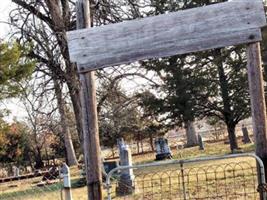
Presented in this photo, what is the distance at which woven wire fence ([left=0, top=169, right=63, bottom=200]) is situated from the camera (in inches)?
619

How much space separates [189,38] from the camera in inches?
228

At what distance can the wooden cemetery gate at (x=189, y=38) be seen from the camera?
577 centimetres

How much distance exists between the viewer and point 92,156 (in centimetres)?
603

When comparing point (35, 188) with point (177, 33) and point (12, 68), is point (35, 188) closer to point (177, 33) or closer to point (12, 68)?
point (12, 68)

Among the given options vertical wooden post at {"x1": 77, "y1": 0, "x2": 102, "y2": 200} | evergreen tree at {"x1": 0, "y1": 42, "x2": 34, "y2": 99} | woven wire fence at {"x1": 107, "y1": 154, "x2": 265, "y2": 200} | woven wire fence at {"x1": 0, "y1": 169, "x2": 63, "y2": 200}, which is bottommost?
woven wire fence at {"x1": 0, "y1": 169, "x2": 63, "y2": 200}

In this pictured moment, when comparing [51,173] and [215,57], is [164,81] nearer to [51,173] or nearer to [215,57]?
[215,57]

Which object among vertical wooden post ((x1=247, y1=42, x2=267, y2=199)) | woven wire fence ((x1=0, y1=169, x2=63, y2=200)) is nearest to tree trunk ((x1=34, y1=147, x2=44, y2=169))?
woven wire fence ((x1=0, y1=169, x2=63, y2=200))

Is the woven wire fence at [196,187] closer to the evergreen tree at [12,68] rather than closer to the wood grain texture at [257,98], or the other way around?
the wood grain texture at [257,98]

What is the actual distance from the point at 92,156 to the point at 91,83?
85 cm

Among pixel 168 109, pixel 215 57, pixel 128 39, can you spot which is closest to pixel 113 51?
pixel 128 39

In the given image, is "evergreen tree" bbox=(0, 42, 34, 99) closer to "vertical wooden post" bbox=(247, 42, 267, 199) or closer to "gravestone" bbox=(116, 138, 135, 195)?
"gravestone" bbox=(116, 138, 135, 195)

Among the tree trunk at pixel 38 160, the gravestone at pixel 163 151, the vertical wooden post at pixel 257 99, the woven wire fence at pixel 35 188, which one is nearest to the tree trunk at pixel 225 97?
the gravestone at pixel 163 151

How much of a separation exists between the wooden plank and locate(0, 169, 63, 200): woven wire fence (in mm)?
5965

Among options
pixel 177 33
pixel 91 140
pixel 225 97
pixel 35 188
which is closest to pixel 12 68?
pixel 35 188
